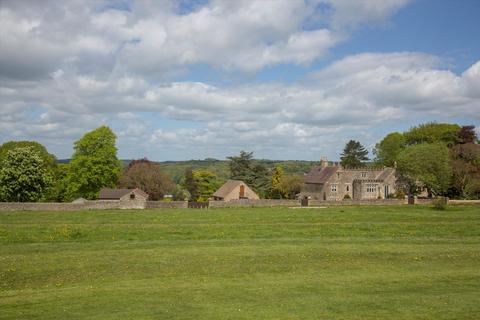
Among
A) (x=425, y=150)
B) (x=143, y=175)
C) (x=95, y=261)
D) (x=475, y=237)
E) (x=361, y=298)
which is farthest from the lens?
(x=143, y=175)

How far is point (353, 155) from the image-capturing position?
A: 118 meters

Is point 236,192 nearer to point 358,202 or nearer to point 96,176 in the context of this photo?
point 96,176

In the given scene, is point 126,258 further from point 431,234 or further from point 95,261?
point 431,234

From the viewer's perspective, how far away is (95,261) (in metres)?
22.0

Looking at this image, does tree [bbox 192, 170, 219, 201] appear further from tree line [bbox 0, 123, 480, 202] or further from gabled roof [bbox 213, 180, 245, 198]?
gabled roof [bbox 213, 180, 245, 198]

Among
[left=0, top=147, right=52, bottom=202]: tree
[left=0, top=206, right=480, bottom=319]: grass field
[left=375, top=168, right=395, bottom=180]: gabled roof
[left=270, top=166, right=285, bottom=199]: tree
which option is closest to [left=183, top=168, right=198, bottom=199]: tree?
[left=270, top=166, right=285, bottom=199]: tree

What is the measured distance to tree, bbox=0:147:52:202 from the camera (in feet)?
208

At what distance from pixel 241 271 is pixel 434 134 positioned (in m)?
82.0

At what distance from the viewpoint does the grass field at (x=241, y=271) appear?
46.4 ft

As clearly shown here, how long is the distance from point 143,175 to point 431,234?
60.6 metres

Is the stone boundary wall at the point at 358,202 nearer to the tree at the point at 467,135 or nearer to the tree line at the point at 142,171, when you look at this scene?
the tree line at the point at 142,171

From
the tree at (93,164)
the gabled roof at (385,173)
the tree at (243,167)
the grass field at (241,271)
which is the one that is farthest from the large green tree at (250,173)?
the grass field at (241,271)

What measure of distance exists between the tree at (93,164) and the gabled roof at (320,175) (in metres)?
37.5

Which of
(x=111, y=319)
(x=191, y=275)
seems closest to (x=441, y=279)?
(x=191, y=275)
